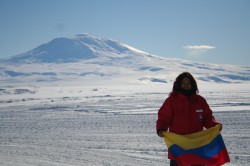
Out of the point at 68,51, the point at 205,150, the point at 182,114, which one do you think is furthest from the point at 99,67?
the point at 182,114

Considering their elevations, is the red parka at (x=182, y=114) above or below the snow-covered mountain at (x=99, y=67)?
below

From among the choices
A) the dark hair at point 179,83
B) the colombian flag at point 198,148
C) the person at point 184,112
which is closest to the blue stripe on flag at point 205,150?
the colombian flag at point 198,148

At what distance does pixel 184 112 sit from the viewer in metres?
3.09

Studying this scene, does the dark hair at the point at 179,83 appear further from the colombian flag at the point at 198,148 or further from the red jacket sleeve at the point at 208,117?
the colombian flag at the point at 198,148

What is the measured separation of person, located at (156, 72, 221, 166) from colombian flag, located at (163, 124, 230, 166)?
0.20 ft

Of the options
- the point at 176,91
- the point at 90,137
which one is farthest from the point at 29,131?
the point at 176,91

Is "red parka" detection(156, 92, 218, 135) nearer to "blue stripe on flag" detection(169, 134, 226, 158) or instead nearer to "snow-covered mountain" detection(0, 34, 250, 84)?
"blue stripe on flag" detection(169, 134, 226, 158)

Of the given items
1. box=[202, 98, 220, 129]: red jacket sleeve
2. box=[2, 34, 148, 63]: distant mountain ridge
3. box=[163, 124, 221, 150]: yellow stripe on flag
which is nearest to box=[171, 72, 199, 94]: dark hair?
box=[202, 98, 220, 129]: red jacket sleeve

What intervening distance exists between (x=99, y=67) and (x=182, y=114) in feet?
426

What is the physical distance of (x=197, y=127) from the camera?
125 inches

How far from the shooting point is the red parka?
10.1 ft

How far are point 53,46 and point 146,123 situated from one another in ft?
614

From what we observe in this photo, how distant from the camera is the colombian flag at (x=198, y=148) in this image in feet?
10.4

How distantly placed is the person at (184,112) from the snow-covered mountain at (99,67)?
85631mm
